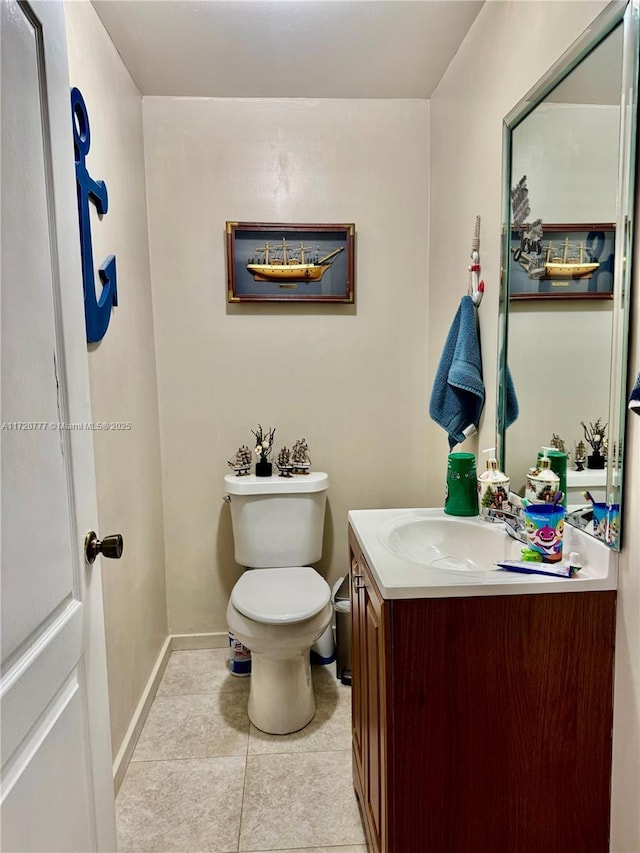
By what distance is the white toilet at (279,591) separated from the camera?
1.72 meters

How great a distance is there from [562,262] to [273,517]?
4.71ft

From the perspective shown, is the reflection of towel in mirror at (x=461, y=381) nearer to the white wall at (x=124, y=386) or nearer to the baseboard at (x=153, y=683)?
the white wall at (x=124, y=386)

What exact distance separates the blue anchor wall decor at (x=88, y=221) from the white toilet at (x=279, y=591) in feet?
2.85

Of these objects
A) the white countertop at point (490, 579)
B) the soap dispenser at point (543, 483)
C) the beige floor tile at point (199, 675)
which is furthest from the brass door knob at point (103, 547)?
the beige floor tile at point (199, 675)

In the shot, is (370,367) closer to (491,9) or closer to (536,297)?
(536,297)

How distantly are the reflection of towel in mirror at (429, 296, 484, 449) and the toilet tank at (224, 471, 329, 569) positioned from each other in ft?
2.17

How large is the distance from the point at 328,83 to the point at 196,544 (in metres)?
2.04

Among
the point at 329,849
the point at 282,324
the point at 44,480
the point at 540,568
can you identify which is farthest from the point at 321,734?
the point at 282,324

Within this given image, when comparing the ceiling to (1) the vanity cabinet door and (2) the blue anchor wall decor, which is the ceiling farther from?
(1) the vanity cabinet door

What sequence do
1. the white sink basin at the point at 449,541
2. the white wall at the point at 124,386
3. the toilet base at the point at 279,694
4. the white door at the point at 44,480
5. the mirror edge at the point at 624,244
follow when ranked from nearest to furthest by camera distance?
the white door at the point at 44,480, the mirror edge at the point at 624,244, the white sink basin at the point at 449,541, the white wall at the point at 124,386, the toilet base at the point at 279,694

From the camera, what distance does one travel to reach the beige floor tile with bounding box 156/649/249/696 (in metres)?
2.10

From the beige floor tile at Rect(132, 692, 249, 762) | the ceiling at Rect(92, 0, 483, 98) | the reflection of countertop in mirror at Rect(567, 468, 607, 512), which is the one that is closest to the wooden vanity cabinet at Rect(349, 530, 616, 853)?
the reflection of countertop in mirror at Rect(567, 468, 607, 512)

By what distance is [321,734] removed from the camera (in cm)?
183

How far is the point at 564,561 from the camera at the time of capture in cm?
110
